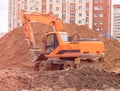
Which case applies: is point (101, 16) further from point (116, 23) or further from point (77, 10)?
point (116, 23)

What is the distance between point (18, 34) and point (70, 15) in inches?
1398

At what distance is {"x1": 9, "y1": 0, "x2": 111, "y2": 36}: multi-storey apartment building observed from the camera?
73812 mm

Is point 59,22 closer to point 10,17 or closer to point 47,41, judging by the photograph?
point 47,41

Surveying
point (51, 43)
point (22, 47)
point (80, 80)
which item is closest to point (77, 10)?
point (22, 47)

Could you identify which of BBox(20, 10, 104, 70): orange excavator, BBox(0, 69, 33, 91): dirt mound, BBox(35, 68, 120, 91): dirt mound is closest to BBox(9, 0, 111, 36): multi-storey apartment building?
BBox(20, 10, 104, 70): orange excavator

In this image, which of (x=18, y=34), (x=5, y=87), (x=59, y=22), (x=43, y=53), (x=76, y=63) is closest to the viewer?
(x=5, y=87)

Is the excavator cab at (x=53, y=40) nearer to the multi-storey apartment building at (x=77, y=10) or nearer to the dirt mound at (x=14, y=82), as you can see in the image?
the dirt mound at (x=14, y=82)

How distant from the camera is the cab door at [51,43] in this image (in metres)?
21.2

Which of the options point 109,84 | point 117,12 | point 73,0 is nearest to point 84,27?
point 109,84

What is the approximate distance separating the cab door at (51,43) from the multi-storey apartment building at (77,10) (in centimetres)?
5170

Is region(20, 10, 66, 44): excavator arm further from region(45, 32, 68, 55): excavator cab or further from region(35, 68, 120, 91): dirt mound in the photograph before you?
region(35, 68, 120, 91): dirt mound

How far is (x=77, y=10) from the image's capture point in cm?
7469

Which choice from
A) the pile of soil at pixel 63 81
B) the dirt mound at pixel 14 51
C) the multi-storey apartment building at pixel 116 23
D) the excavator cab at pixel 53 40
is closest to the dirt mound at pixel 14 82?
the pile of soil at pixel 63 81

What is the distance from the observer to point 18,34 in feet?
130
